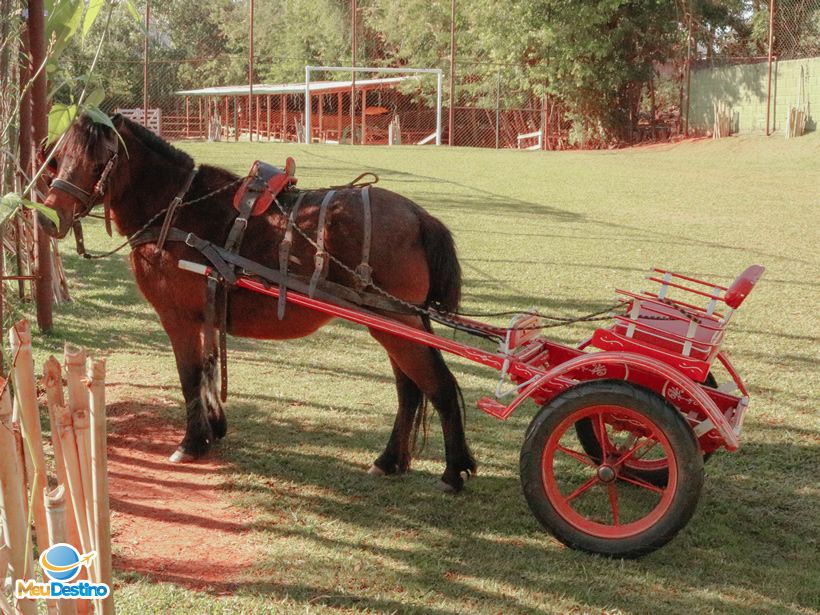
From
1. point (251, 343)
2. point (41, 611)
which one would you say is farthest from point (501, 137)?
point (41, 611)

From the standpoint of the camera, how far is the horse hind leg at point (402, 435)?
5.06 m

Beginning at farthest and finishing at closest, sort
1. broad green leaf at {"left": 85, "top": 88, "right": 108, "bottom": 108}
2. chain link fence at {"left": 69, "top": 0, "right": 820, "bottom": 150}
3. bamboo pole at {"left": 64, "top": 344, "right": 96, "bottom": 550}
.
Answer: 1. chain link fence at {"left": 69, "top": 0, "right": 820, "bottom": 150}
2. broad green leaf at {"left": 85, "top": 88, "right": 108, "bottom": 108}
3. bamboo pole at {"left": 64, "top": 344, "right": 96, "bottom": 550}

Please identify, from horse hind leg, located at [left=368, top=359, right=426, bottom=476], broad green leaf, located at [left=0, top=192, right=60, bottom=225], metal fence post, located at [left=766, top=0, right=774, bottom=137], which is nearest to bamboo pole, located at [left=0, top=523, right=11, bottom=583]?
broad green leaf, located at [left=0, top=192, right=60, bottom=225]

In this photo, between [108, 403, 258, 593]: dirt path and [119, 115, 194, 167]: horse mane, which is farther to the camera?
[119, 115, 194, 167]: horse mane

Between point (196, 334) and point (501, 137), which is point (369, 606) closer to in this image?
point (196, 334)

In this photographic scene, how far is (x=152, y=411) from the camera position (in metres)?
6.07

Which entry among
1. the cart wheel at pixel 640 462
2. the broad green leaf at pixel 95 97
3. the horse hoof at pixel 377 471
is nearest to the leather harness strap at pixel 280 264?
the horse hoof at pixel 377 471

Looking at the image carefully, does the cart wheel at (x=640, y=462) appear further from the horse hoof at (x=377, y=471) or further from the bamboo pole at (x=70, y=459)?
the bamboo pole at (x=70, y=459)

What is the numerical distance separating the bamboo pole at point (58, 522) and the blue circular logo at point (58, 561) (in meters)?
0.02

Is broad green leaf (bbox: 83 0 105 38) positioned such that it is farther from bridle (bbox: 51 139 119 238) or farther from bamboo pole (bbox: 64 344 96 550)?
bridle (bbox: 51 139 119 238)

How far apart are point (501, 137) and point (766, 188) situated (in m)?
20.1

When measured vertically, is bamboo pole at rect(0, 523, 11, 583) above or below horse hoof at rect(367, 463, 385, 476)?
above

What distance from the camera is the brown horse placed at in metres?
4.70

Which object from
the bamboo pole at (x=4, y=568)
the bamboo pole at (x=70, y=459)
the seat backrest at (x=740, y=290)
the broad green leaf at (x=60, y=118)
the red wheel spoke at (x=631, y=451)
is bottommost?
the red wheel spoke at (x=631, y=451)
